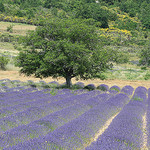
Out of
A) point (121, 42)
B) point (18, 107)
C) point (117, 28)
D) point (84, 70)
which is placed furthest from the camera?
point (117, 28)

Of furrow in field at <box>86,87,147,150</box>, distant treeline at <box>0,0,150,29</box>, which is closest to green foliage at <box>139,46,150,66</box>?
furrow in field at <box>86,87,147,150</box>

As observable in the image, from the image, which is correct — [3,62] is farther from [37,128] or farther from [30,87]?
[37,128]

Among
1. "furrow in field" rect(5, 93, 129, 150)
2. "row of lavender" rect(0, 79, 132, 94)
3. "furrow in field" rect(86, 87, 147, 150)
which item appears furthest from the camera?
"row of lavender" rect(0, 79, 132, 94)

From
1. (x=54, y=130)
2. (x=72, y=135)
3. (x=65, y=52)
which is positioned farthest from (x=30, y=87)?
(x=72, y=135)

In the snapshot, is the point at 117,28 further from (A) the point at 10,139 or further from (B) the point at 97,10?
(A) the point at 10,139

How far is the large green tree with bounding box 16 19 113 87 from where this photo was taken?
17.2 meters

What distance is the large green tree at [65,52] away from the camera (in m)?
17.2

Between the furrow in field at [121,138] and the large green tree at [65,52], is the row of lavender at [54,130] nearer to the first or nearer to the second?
the furrow in field at [121,138]

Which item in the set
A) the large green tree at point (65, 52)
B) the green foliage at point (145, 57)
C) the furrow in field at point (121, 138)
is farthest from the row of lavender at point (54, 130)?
the green foliage at point (145, 57)

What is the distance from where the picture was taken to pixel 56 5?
4619 inches

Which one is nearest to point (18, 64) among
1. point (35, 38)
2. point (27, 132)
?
point (35, 38)

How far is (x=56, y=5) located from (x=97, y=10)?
91.2ft

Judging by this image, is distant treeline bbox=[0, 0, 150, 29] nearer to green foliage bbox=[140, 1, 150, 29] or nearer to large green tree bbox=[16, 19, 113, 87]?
green foliage bbox=[140, 1, 150, 29]

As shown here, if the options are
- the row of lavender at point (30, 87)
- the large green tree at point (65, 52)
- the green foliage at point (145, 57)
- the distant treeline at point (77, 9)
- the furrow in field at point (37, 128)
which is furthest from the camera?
the distant treeline at point (77, 9)
